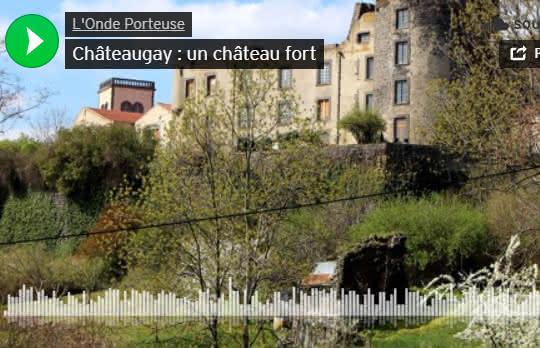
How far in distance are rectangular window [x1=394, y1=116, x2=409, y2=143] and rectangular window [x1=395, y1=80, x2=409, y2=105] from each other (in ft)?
2.66

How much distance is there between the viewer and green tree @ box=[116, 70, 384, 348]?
18.1 metres

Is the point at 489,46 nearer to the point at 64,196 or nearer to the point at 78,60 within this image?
the point at 78,60

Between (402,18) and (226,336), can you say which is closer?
(226,336)

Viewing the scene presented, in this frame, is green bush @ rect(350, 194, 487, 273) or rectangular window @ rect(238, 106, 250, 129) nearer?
rectangular window @ rect(238, 106, 250, 129)

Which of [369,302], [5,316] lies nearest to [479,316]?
[369,302]

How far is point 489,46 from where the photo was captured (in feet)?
79.9

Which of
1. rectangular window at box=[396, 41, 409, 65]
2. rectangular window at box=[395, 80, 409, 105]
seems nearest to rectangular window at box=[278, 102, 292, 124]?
rectangular window at box=[395, 80, 409, 105]

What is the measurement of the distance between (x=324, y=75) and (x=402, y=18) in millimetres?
5620

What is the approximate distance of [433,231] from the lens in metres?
26.0

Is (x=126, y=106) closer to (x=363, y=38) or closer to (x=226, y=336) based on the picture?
(x=363, y=38)

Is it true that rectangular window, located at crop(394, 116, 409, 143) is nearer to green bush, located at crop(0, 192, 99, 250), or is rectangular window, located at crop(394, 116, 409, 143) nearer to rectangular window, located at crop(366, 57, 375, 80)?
rectangular window, located at crop(366, 57, 375, 80)

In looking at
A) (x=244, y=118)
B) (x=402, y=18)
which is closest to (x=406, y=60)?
(x=402, y=18)

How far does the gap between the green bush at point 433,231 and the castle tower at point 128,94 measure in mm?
48911

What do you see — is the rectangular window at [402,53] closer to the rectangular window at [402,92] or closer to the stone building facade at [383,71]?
the stone building facade at [383,71]
